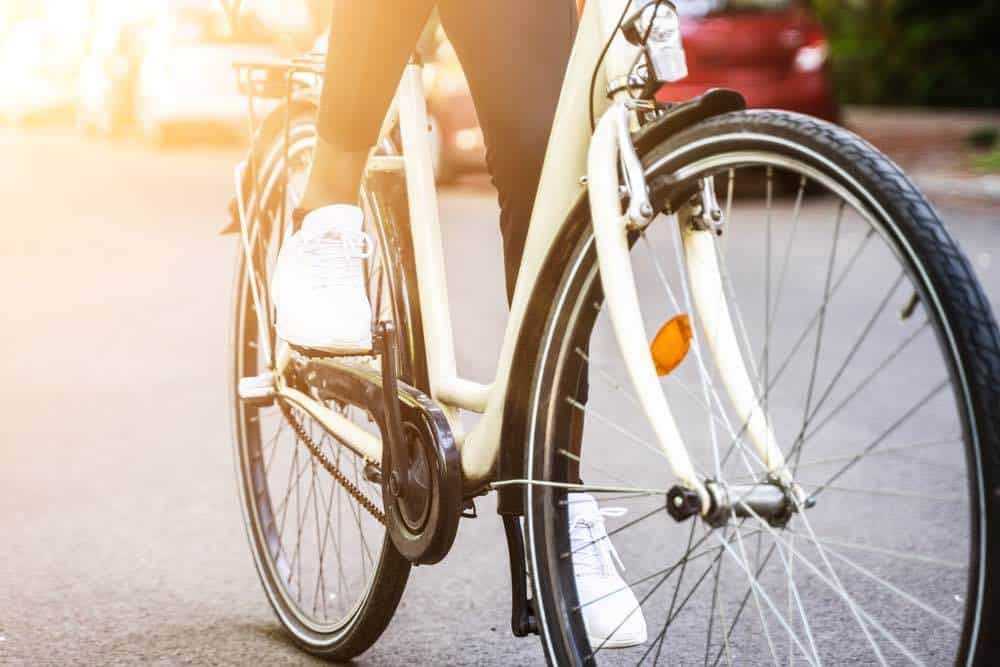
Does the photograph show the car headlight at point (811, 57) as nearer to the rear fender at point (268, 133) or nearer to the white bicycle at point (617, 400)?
the white bicycle at point (617, 400)

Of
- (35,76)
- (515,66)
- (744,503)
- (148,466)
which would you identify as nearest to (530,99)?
(515,66)

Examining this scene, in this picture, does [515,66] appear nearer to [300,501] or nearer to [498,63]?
[498,63]

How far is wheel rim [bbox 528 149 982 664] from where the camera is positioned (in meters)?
1.94

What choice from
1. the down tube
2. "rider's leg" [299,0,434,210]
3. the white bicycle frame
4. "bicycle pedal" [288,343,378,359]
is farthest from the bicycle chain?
the down tube

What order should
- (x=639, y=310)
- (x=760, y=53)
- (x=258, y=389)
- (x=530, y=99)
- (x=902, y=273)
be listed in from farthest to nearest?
1. (x=760, y=53)
2. (x=258, y=389)
3. (x=530, y=99)
4. (x=639, y=310)
5. (x=902, y=273)

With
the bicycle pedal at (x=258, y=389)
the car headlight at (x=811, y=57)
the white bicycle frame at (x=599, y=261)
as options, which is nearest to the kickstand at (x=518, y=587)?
the white bicycle frame at (x=599, y=261)

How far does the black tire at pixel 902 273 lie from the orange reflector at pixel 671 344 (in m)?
0.11

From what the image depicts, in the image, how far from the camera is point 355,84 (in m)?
2.68

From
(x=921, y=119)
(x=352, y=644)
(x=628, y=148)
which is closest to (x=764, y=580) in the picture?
(x=352, y=644)

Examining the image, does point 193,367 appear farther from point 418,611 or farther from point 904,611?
point 904,611

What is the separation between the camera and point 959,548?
382 cm


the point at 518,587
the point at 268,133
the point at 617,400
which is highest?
the point at 268,133

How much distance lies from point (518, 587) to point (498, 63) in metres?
0.83

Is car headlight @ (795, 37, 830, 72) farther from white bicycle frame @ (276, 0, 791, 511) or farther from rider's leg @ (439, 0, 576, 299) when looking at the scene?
rider's leg @ (439, 0, 576, 299)
